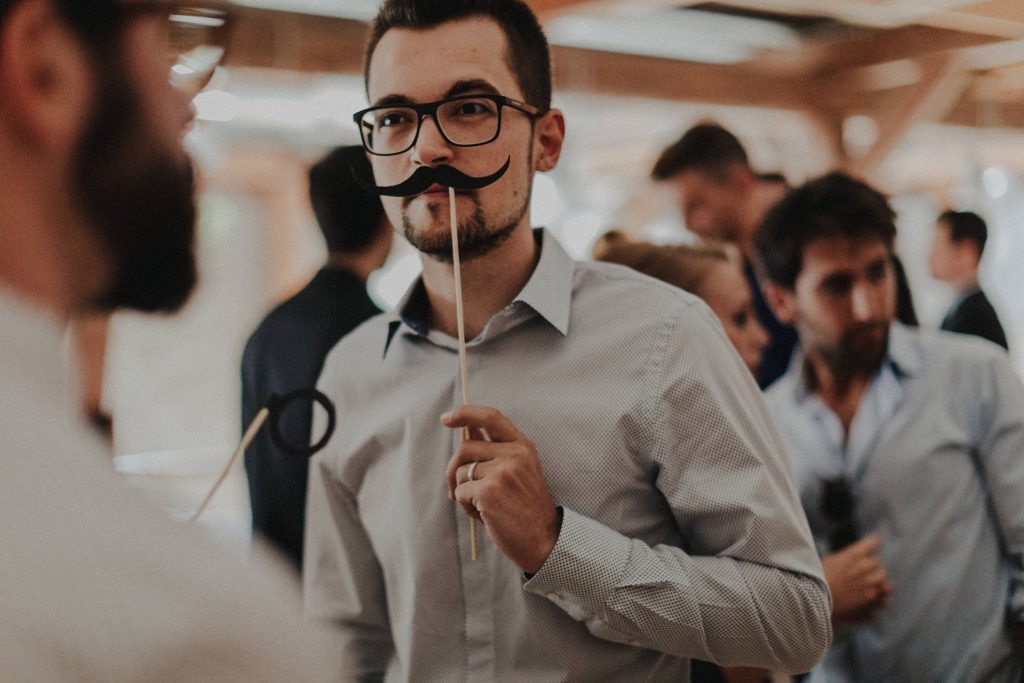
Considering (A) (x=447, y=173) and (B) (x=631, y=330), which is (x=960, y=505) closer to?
(B) (x=631, y=330)

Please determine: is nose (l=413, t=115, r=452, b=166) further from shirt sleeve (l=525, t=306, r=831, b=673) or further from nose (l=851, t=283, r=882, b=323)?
nose (l=851, t=283, r=882, b=323)

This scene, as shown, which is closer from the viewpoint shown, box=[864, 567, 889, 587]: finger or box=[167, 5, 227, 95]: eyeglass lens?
box=[167, 5, 227, 95]: eyeglass lens

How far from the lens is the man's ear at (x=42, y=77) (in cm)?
61

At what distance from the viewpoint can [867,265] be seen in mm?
2338

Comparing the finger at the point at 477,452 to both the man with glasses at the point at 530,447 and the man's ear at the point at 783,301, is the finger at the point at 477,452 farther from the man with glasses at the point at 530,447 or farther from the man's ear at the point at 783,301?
the man's ear at the point at 783,301

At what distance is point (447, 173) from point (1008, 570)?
148 cm

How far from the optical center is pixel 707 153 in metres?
3.37

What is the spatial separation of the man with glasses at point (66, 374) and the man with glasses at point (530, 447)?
0.64m

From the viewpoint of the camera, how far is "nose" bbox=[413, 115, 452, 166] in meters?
1.41

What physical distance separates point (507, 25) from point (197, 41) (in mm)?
706

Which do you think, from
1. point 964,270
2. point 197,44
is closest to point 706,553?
point 197,44

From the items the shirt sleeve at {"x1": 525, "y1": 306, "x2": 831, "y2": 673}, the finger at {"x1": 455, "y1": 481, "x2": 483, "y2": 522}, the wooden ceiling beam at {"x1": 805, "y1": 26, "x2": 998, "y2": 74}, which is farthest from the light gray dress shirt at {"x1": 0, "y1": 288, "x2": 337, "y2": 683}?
the wooden ceiling beam at {"x1": 805, "y1": 26, "x2": 998, "y2": 74}

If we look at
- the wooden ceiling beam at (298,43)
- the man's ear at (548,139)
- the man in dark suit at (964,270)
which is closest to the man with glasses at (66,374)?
the man's ear at (548,139)

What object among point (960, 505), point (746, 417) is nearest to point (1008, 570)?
point (960, 505)
